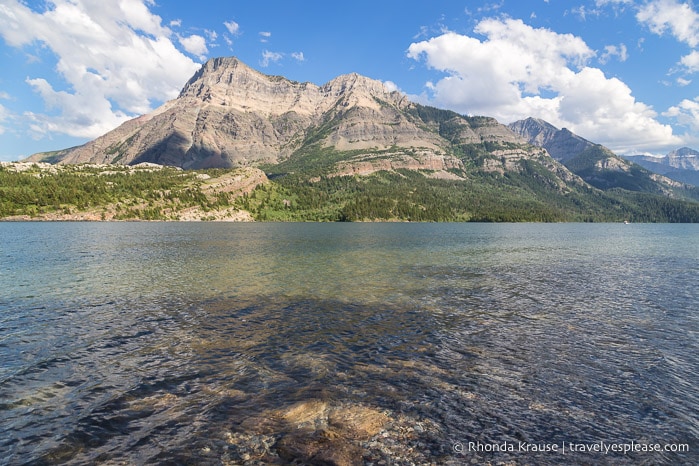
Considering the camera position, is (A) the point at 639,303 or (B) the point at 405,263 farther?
(B) the point at 405,263

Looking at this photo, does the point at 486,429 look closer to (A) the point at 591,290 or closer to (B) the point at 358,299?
(B) the point at 358,299

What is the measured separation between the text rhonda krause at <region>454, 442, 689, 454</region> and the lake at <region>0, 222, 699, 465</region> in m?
0.08

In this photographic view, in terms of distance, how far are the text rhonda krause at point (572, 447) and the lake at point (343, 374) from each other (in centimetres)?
8

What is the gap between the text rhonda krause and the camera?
1413cm

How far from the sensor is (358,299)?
1554 inches

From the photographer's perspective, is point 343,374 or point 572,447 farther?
point 343,374

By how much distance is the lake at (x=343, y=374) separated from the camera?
555 inches

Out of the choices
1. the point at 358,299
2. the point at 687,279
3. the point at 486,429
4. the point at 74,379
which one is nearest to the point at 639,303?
the point at 687,279

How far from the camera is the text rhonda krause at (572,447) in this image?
14133 millimetres

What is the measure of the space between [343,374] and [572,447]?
1118 centimetres

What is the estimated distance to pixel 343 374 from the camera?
67.5ft

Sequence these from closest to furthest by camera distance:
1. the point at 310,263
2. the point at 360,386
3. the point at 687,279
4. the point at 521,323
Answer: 1. the point at 360,386
2. the point at 521,323
3. the point at 687,279
4. the point at 310,263

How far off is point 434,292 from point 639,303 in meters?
21.9

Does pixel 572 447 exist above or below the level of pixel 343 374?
below
